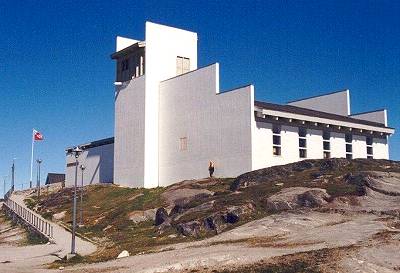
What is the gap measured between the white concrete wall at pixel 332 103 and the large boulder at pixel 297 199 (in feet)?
128

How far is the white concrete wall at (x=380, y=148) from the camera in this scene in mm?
66562

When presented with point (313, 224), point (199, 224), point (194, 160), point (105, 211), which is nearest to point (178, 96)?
point (194, 160)

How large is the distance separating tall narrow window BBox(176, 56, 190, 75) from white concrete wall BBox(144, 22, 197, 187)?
1.40 ft

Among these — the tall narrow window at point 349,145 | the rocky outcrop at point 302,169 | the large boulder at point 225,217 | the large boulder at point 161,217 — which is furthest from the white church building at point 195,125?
the large boulder at point 225,217

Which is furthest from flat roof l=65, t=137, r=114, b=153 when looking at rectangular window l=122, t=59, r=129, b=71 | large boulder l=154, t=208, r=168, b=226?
large boulder l=154, t=208, r=168, b=226

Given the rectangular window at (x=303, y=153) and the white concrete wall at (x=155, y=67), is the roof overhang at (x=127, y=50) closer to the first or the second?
the white concrete wall at (x=155, y=67)

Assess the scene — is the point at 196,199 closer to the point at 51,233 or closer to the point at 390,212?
the point at 51,233

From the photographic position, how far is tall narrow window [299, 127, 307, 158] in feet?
192

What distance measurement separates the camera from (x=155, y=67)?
6525cm

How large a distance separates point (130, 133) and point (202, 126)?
42.5ft

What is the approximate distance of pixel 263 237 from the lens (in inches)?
1145

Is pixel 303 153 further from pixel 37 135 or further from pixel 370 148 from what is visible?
pixel 37 135

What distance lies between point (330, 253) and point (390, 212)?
11.4 metres

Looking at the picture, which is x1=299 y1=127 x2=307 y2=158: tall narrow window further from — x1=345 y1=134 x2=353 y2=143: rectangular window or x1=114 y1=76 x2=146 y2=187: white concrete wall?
x1=114 y1=76 x2=146 y2=187: white concrete wall
